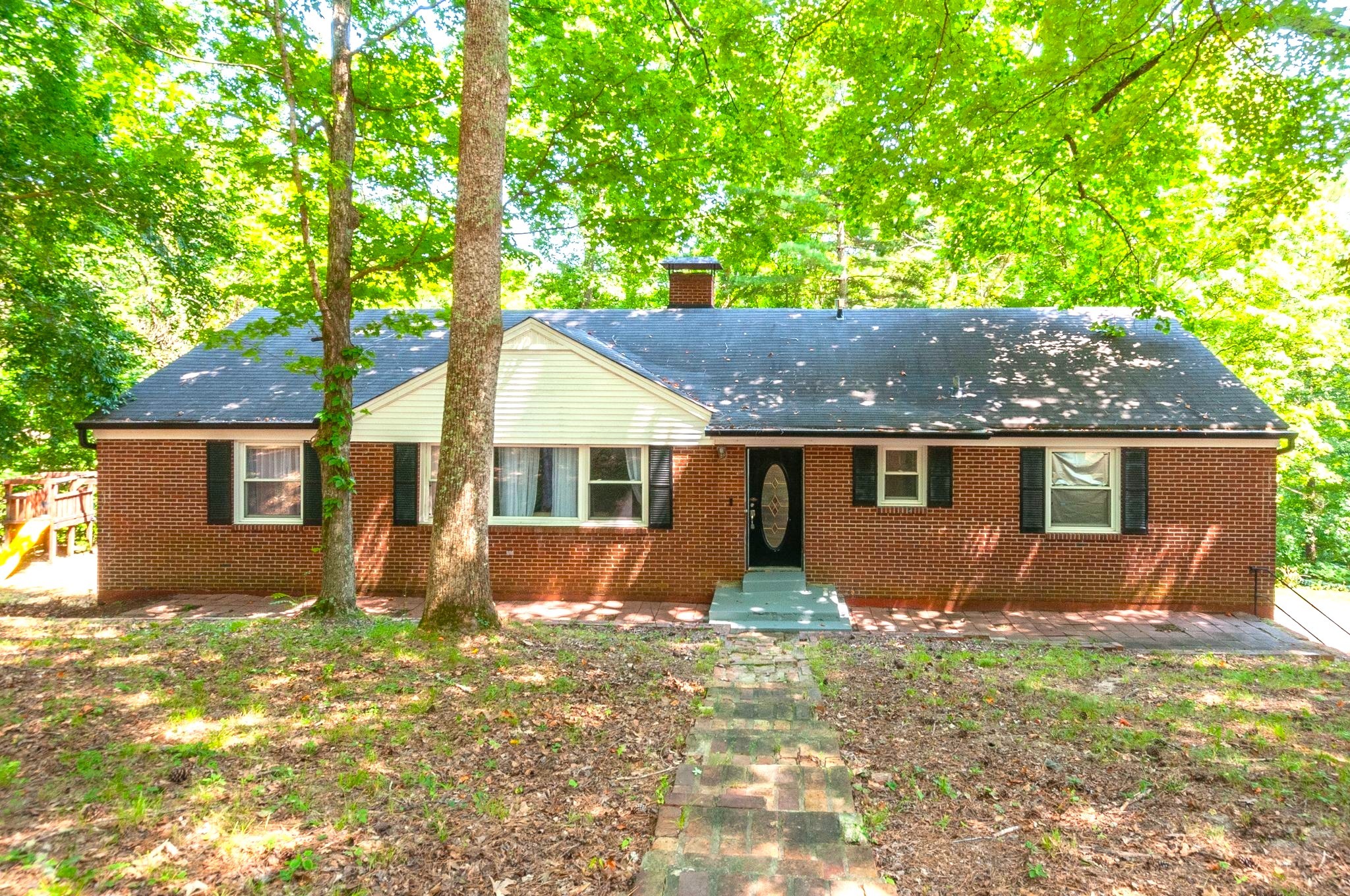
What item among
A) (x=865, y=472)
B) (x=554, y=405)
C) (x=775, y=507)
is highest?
(x=554, y=405)

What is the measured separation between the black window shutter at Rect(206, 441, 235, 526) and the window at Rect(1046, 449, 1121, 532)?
12.1 metres

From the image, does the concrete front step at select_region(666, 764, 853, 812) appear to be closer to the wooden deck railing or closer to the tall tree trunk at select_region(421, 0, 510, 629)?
the tall tree trunk at select_region(421, 0, 510, 629)

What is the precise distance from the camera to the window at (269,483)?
10.6m

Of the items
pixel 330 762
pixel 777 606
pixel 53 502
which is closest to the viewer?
pixel 330 762

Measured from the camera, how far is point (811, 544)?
10.2 m

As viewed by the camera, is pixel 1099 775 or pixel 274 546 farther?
pixel 274 546

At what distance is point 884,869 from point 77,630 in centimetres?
719

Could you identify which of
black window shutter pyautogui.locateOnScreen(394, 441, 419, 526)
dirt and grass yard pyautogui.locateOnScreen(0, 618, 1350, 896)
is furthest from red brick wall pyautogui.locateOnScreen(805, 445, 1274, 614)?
black window shutter pyautogui.locateOnScreen(394, 441, 419, 526)

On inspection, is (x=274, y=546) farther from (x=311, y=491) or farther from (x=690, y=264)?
(x=690, y=264)

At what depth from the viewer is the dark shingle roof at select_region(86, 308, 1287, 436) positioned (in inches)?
388

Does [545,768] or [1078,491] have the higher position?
[1078,491]

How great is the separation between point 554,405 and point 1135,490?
8.34m

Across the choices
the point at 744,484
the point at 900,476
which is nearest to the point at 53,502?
the point at 744,484

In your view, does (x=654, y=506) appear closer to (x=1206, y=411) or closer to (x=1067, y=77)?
(x=1067, y=77)
